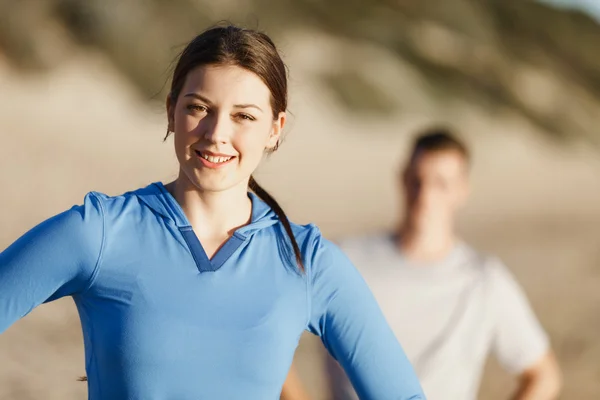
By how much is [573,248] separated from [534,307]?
16.6ft

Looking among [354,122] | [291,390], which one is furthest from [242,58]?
[354,122]

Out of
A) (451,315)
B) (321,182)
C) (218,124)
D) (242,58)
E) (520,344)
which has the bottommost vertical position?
Result: (520,344)

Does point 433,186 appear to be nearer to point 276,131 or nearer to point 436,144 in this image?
point 436,144

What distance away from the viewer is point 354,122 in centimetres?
2647

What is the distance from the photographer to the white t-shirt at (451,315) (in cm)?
337

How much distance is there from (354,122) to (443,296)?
75.6ft

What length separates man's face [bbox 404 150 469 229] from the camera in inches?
147

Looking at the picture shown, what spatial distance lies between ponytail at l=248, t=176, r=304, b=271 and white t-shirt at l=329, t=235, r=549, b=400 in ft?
4.09

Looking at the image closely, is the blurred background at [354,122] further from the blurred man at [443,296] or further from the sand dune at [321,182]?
the blurred man at [443,296]

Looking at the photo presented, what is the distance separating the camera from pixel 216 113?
190 centimetres

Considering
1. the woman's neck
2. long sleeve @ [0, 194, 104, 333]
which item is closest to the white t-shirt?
the woman's neck

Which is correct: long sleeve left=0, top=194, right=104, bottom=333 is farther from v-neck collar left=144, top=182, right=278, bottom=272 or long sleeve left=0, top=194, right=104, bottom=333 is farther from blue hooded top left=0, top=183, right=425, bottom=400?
v-neck collar left=144, top=182, right=278, bottom=272

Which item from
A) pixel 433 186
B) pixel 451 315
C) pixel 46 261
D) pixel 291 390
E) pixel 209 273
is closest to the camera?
pixel 46 261

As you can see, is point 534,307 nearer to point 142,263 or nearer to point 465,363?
point 465,363
